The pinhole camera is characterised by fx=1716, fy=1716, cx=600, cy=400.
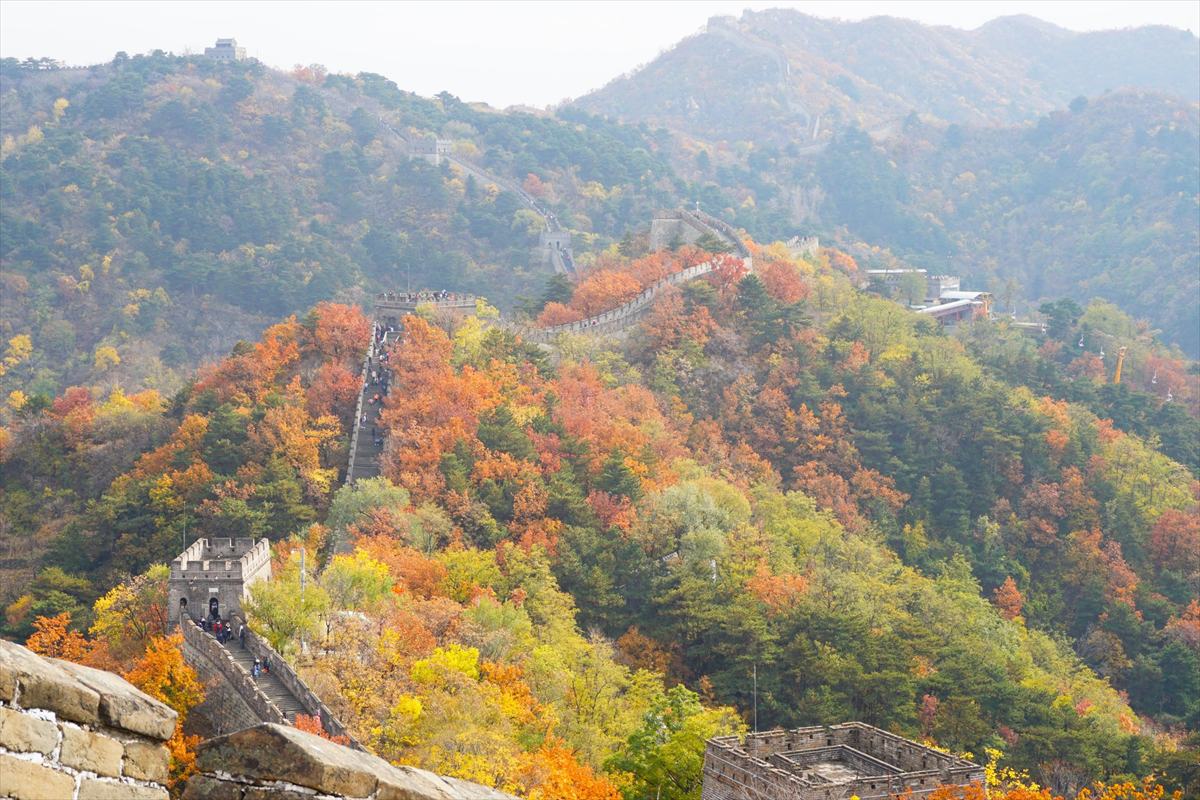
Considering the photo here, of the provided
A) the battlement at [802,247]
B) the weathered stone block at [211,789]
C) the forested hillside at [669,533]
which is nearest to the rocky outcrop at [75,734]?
the weathered stone block at [211,789]

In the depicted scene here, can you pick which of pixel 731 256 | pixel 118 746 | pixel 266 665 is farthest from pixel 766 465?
pixel 118 746

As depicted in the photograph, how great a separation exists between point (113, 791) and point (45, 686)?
24.7 inches

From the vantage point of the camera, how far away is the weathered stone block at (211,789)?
25.0ft

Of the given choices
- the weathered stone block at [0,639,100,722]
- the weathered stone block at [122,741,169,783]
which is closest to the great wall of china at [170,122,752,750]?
the weathered stone block at [122,741,169,783]

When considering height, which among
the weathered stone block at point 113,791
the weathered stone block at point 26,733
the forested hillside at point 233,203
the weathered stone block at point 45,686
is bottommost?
the forested hillside at point 233,203

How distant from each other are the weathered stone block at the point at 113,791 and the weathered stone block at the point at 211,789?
0.14 meters

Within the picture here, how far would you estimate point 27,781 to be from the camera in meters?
7.00

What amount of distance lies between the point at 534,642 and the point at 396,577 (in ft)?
15.3

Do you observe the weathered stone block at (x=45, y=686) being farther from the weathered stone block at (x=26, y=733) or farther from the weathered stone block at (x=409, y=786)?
the weathered stone block at (x=409, y=786)

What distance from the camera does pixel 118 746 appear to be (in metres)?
7.35

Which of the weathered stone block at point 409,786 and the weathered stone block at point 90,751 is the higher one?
the weathered stone block at point 90,751

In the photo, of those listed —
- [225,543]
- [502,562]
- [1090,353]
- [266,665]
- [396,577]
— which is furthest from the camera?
[1090,353]

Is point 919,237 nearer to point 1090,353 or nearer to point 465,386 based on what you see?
point 1090,353

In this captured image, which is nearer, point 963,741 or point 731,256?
point 963,741
